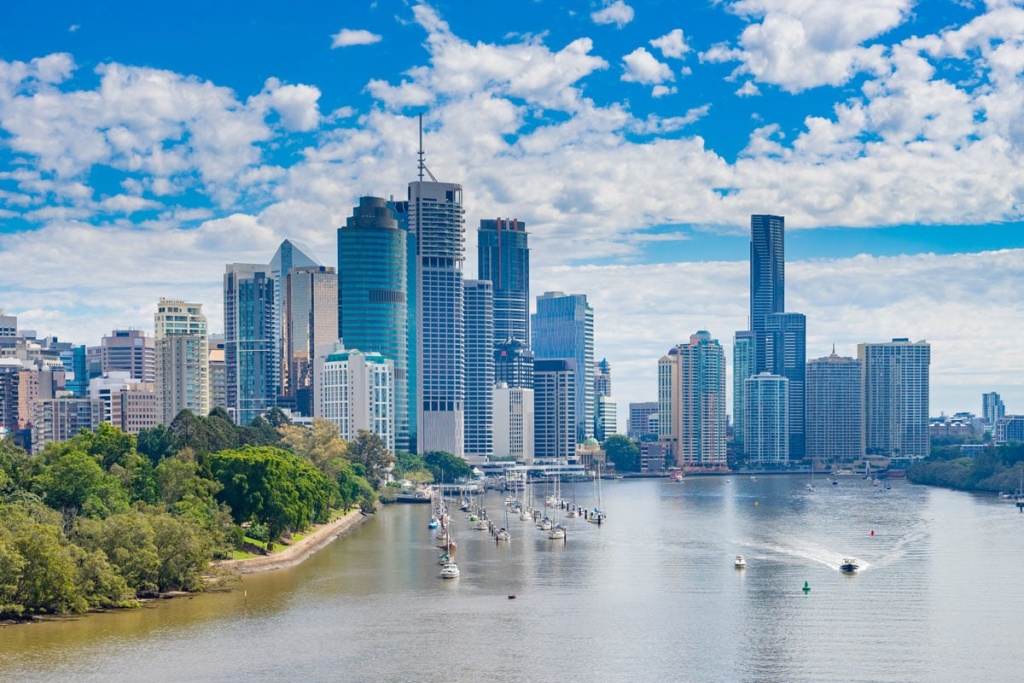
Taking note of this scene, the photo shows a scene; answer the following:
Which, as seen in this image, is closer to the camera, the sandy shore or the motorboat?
the sandy shore

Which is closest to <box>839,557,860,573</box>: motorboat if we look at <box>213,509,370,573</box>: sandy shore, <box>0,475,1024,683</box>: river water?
<box>0,475,1024,683</box>: river water

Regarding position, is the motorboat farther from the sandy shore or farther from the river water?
the sandy shore

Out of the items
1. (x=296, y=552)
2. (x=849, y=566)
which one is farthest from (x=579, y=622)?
(x=296, y=552)

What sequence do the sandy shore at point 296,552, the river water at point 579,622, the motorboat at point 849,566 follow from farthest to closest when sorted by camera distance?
1. the motorboat at point 849,566
2. the sandy shore at point 296,552
3. the river water at point 579,622

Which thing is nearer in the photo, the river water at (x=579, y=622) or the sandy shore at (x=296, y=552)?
the river water at (x=579, y=622)

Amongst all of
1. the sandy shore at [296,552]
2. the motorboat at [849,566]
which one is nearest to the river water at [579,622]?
→ the motorboat at [849,566]

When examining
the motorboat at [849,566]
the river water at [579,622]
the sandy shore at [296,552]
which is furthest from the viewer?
the motorboat at [849,566]

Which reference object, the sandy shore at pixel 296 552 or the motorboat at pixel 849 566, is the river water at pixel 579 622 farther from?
the sandy shore at pixel 296 552
